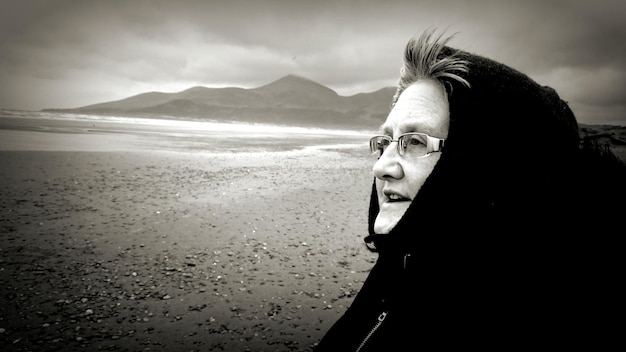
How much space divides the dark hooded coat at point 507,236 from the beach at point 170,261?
318cm

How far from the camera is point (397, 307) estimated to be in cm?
148

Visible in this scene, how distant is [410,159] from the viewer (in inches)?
65.7

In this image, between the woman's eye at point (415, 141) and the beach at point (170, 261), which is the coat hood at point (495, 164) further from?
the beach at point (170, 261)

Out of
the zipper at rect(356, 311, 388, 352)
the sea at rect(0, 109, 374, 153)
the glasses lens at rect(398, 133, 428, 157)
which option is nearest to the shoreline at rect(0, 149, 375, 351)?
the zipper at rect(356, 311, 388, 352)

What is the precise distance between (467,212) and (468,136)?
0.35 metres

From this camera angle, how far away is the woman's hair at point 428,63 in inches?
61.8

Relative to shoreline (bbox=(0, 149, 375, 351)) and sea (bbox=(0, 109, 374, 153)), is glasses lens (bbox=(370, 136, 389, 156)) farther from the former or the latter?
sea (bbox=(0, 109, 374, 153))

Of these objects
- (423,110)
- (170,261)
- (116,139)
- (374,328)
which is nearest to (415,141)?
(423,110)

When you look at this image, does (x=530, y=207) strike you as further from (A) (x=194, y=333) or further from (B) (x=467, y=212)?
(A) (x=194, y=333)

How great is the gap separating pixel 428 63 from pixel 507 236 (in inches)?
42.3

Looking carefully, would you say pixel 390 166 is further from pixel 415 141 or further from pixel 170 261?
pixel 170 261

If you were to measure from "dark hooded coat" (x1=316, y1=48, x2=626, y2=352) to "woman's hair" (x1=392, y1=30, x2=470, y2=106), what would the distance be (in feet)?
0.24

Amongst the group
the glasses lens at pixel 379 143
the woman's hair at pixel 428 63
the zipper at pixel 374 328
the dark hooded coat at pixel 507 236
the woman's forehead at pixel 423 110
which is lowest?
the zipper at pixel 374 328

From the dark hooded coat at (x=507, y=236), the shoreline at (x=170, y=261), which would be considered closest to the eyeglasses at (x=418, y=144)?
the dark hooded coat at (x=507, y=236)
